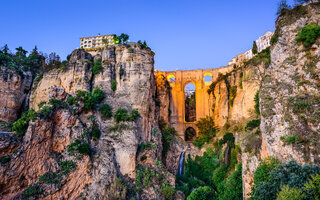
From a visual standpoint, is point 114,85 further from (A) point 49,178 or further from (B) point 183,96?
(B) point 183,96

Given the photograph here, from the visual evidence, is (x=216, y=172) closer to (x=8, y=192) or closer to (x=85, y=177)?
A: (x=85, y=177)

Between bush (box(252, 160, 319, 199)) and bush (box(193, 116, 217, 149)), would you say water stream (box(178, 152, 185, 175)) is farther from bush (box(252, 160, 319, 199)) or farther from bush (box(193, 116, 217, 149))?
bush (box(252, 160, 319, 199))

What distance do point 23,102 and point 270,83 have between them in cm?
3158

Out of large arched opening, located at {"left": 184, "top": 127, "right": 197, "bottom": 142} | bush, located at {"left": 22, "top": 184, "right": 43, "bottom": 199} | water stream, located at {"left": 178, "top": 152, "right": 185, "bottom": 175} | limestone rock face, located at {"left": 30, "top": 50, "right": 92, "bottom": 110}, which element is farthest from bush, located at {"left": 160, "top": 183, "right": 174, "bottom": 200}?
large arched opening, located at {"left": 184, "top": 127, "right": 197, "bottom": 142}

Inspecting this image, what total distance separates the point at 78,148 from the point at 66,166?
2137 mm

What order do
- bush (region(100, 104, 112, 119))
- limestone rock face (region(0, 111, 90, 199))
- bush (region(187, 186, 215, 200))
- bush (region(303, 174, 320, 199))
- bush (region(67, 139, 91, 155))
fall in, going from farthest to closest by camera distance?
bush (region(100, 104, 112, 119)) → bush (region(187, 186, 215, 200)) → bush (region(67, 139, 91, 155)) → limestone rock face (region(0, 111, 90, 199)) → bush (region(303, 174, 320, 199))

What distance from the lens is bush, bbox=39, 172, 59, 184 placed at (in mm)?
22000

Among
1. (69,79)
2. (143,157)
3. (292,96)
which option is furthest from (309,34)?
(69,79)

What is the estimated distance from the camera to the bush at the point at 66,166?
76.5 ft

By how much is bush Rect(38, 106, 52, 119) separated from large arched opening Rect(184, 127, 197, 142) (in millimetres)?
24980

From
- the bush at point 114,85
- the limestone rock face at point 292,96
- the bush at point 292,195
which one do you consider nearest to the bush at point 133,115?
the bush at point 114,85

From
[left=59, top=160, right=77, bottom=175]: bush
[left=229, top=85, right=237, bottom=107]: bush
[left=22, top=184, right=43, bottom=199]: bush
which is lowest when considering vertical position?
[left=22, top=184, right=43, bottom=199]: bush

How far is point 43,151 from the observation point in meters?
23.2

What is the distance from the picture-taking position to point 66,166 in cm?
2361
